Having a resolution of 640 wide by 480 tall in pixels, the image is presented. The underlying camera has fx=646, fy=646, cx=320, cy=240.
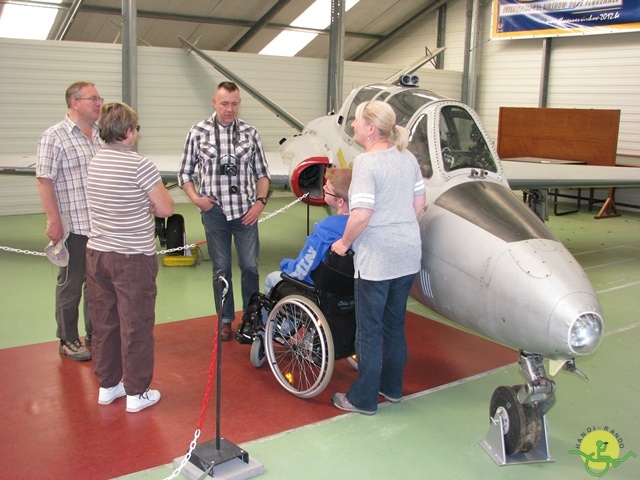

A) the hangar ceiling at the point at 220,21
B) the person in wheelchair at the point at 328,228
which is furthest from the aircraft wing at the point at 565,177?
the hangar ceiling at the point at 220,21

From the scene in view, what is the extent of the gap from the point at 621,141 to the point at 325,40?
26.0ft

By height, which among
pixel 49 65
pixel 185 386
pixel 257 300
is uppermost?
pixel 49 65

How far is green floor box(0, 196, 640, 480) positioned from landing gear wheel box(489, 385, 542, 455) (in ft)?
0.39

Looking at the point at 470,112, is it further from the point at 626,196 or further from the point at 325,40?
the point at 325,40

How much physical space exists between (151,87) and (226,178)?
8.47 metres

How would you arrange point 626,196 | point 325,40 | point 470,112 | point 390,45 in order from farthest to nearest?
point 390,45 < point 325,40 < point 626,196 < point 470,112

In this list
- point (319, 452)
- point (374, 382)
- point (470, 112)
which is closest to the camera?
point (319, 452)

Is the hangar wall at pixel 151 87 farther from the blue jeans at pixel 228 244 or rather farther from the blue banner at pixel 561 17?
the blue jeans at pixel 228 244

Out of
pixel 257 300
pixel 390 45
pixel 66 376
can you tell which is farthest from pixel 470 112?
pixel 390 45

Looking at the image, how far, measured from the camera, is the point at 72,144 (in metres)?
4.63

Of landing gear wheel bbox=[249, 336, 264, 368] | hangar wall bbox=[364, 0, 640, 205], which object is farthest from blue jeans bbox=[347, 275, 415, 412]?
hangar wall bbox=[364, 0, 640, 205]

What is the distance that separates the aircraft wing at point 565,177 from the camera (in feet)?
26.6

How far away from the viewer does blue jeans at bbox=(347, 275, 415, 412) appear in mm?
3986

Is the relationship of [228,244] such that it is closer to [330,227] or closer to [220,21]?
[330,227]
